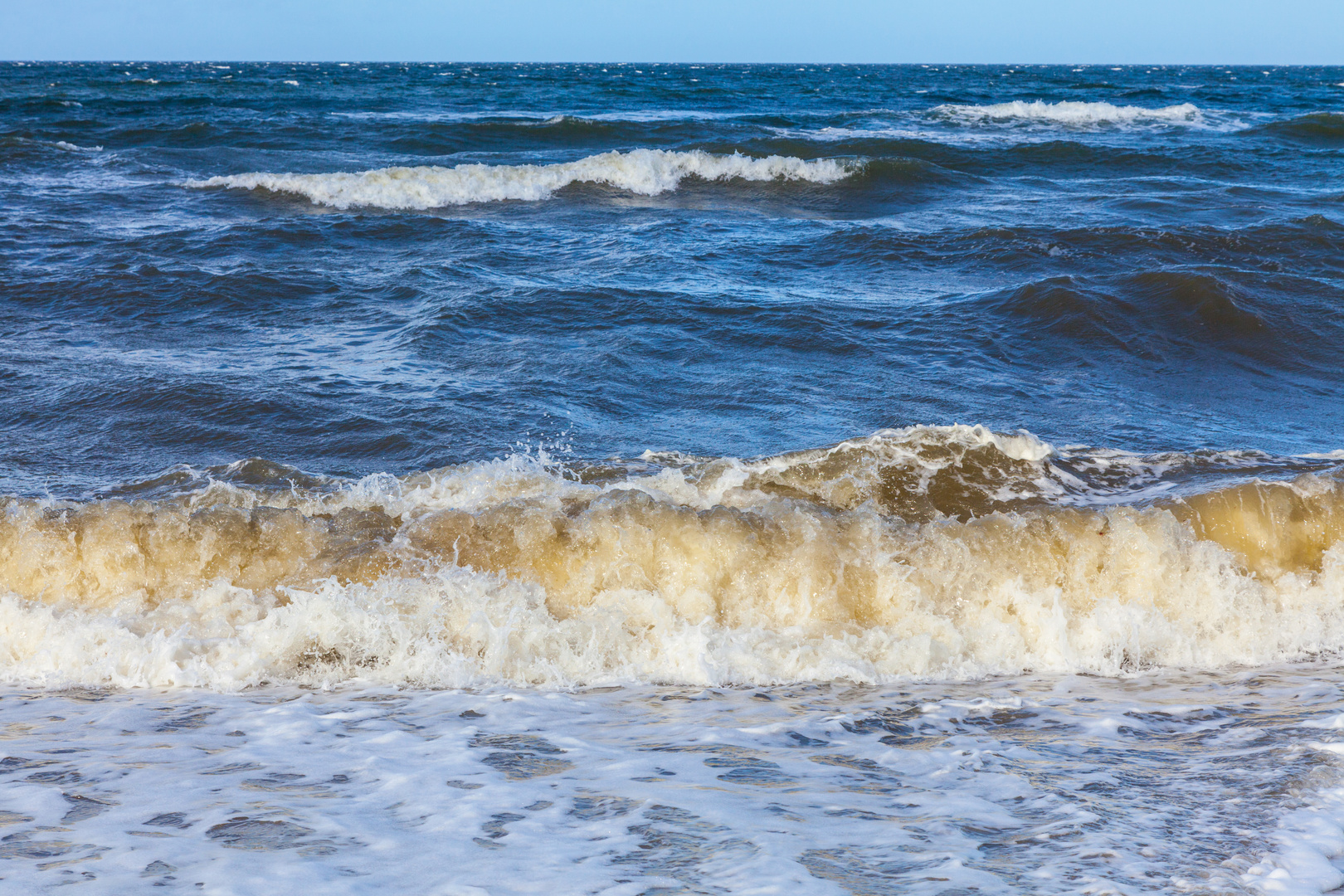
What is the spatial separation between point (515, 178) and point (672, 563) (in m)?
12.2

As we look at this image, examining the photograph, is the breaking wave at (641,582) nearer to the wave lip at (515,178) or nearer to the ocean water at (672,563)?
the ocean water at (672,563)

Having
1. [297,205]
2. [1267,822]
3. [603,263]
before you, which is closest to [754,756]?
[1267,822]

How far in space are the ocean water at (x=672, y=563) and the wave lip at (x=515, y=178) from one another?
3.14 m

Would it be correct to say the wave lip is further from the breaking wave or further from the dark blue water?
the breaking wave

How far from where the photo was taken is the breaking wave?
12.7 feet

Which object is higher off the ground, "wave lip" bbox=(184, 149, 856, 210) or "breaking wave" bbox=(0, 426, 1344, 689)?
"wave lip" bbox=(184, 149, 856, 210)

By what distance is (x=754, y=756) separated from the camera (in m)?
3.08

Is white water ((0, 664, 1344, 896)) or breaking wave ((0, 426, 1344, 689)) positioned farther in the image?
breaking wave ((0, 426, 1344, 689))

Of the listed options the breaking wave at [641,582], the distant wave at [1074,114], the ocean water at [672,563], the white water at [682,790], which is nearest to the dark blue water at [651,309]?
the ocean water at [672,563]

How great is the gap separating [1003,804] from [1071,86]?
5513cm

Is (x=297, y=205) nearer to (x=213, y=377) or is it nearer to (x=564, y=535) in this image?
(x=213, y=377)

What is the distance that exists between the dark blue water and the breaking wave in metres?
0.91

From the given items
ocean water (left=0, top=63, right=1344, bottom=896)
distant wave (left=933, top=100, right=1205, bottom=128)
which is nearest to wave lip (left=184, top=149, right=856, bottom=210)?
ocean water (left=0, top=63, right=1344, bottom=896)

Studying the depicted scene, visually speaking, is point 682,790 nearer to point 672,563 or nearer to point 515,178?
point 672,563
